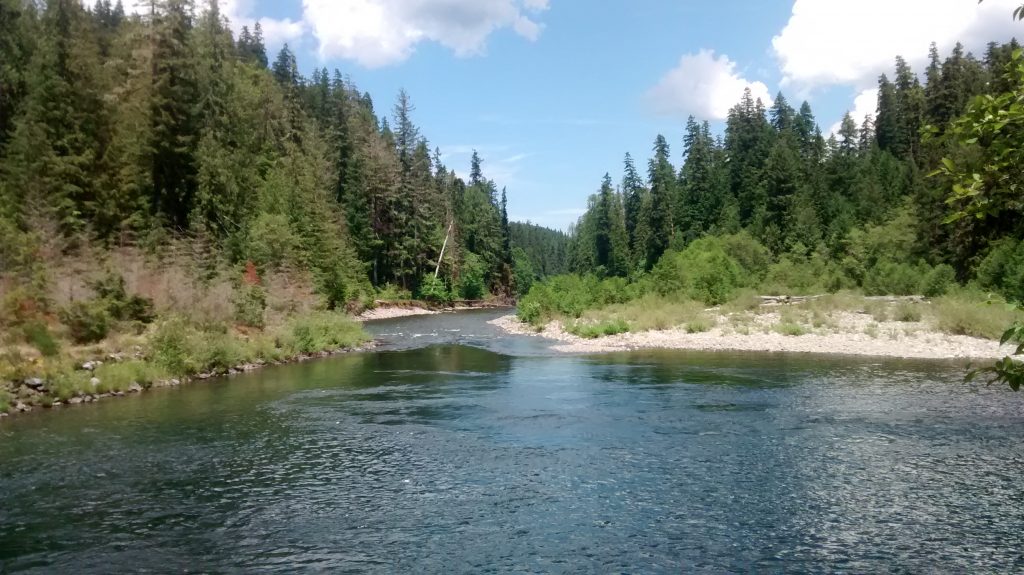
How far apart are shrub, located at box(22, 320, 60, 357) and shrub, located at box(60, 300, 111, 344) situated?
74.5 inches

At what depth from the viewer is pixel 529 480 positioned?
12.1m

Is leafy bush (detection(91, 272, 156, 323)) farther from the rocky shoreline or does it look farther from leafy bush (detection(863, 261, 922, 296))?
leafy bush (detection(863, 261, 922, 296))

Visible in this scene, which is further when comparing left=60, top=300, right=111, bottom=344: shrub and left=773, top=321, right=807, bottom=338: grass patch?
left=773, top=321, right=807, bottom=338: grass patch

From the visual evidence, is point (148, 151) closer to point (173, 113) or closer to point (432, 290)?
point (173, 113)

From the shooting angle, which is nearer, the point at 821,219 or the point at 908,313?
the point at 908,313

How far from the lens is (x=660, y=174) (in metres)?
82.2

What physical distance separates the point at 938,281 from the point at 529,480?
4025 centimetres

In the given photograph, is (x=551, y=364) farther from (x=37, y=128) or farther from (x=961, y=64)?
(x=961, y=64)

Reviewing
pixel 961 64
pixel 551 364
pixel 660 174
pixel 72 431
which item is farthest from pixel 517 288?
pixel 72 431

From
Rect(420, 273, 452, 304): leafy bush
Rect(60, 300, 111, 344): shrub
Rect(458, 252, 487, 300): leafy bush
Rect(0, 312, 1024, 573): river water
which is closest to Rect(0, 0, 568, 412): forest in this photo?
Rect(60, 300, 111, 344): shrub

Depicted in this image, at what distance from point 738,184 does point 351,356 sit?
6276 cm

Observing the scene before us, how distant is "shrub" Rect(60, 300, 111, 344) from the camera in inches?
916

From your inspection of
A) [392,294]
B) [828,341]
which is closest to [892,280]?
[828,341]

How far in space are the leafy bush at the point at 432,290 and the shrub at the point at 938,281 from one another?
49.9 metres
